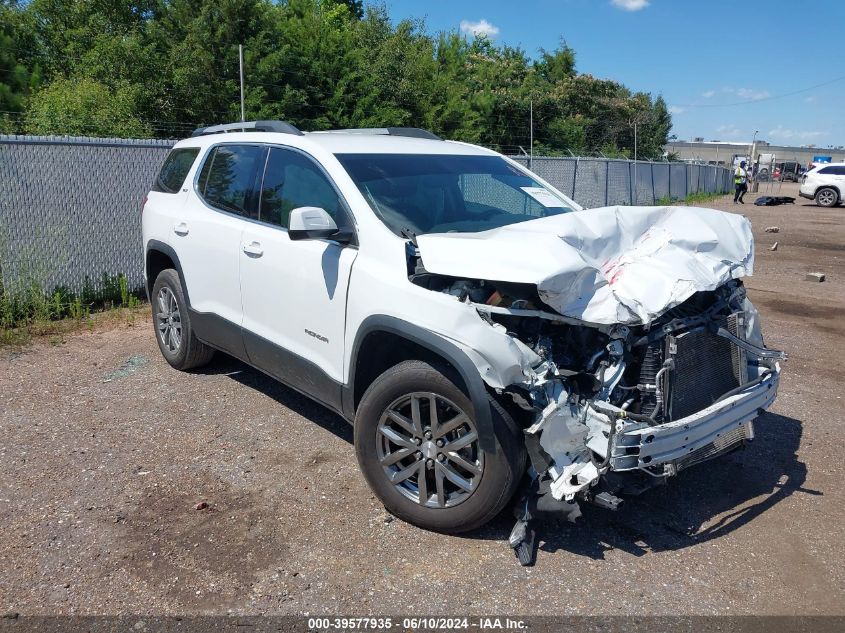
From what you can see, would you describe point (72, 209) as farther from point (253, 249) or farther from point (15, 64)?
point (15, 64)

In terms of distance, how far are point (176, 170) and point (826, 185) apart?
28.9 m

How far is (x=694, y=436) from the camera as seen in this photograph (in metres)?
3.34

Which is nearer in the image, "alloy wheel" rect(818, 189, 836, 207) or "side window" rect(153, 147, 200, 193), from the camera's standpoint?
"side window" rect(153, 147, 200, 193)

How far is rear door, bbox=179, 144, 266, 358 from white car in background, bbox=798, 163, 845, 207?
94.8 feet

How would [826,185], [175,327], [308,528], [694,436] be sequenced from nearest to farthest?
[694,436], [308,528], [175,327], [826,185]

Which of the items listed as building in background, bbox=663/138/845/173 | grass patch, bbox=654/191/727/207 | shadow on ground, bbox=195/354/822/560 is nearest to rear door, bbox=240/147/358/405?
shadow on ground, bbox=195/354/822/560

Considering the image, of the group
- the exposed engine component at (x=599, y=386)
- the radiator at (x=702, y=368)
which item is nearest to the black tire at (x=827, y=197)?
the radiator at (x=702, y=368)

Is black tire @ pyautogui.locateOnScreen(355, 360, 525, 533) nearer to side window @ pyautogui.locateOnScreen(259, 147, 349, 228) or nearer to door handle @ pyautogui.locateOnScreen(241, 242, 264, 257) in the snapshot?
side window @ pyautogui.locateOnScreen(259, 147, 349, 228)

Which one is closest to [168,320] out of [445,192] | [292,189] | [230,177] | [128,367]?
[128,367]

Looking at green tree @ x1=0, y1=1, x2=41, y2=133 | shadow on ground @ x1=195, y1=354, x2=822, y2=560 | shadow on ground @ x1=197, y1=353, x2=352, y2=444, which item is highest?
green tree @ x1=0, y1=1, x2=41, y2=133

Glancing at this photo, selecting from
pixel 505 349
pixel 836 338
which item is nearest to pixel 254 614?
pixel 505 349

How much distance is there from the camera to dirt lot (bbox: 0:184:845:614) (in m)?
3.15

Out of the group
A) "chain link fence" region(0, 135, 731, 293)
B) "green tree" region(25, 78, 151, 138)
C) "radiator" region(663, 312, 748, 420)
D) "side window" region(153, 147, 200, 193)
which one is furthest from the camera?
"green tree" region(25, 78, 151, 138)

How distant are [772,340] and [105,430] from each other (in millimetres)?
6333
